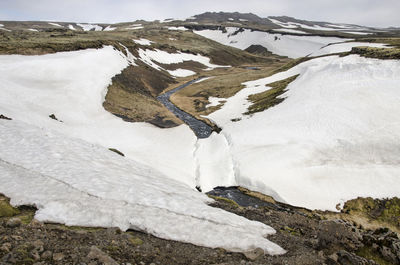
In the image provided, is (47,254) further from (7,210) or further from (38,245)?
(7,210)

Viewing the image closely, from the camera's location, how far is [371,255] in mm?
11758

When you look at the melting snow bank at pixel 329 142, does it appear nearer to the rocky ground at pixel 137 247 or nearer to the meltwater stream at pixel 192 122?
the meltwater stream at pixel 192 122

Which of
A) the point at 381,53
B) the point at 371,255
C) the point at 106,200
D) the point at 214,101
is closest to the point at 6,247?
the point at 106,200

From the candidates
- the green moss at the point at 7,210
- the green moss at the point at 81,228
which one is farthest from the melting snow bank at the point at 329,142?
the green moss at the point at 7,210

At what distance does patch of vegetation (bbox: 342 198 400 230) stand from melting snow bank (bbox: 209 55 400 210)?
68cm

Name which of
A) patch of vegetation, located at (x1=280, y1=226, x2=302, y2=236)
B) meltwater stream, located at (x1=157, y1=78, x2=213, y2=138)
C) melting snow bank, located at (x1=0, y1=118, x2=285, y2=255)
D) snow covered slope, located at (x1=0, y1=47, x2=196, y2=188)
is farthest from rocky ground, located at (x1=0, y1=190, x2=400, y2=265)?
meltwater stream, located at (x1=157, y1=78, x2=213, y2=138)

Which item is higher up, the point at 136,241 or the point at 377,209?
the point at 136,241

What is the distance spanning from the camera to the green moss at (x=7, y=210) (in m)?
10.2

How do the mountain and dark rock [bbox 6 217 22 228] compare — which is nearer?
dark rock [bbox 6 217 22 228]

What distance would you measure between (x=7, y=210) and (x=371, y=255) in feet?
55.0

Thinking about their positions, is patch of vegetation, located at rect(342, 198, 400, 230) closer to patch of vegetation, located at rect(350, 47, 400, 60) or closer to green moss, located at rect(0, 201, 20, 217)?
green moss, located at rect(0, 201, 20, 217)

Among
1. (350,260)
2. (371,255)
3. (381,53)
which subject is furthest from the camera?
(381,53)

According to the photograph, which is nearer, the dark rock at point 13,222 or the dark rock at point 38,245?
the dark rock at point 38,245

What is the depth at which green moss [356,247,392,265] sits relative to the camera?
11.5 meters
